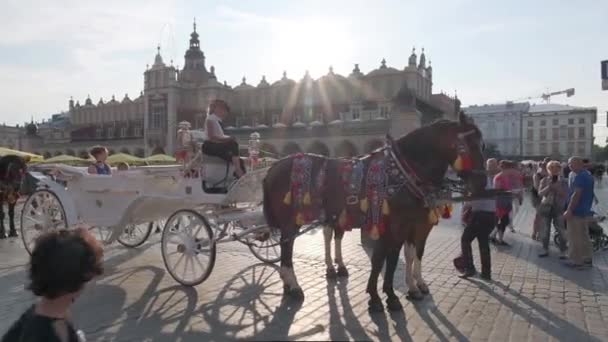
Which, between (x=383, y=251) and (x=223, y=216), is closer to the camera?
(x=383, y=251)

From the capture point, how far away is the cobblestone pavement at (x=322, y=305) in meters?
4.48

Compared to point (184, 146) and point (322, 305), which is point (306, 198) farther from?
point (184, 146)

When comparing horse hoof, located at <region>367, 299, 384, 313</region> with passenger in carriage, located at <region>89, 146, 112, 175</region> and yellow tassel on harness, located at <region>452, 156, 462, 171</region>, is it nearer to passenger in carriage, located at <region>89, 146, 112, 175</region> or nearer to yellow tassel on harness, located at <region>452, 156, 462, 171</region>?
yellow tassel on harness, located at <region>452, 156, 462, 171</region>

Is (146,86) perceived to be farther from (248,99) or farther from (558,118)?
(558,118)

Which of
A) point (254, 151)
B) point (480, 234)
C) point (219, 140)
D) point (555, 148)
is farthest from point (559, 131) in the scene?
point (219, 140)

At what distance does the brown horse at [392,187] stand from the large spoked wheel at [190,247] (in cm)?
98

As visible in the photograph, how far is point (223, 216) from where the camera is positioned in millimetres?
6199

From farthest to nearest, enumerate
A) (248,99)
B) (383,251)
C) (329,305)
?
1. (248,99)
2. (329,305)
3. (383,251)

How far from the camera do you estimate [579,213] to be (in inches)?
296

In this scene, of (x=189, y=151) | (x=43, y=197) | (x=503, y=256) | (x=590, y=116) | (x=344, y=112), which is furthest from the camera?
(x=590, y=116)

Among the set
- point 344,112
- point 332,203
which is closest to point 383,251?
point 332,203

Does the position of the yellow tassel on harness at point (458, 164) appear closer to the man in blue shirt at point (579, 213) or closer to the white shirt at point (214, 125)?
the white shirt at point (214, 125)

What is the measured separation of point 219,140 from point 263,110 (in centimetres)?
5639

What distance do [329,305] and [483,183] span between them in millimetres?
2088
